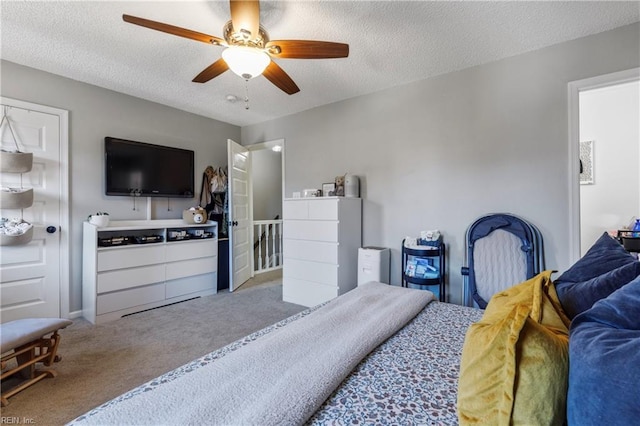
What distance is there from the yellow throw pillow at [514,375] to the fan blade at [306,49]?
5.51 feet

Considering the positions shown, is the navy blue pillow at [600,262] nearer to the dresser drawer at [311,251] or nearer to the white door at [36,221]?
the dresser drawer at [311,251]

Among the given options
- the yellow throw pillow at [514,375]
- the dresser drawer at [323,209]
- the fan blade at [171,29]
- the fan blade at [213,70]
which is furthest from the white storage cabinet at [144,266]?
the yellow throw pillow at [514,375]

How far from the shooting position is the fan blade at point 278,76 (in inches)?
81.0

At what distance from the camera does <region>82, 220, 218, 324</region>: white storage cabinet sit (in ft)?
9.54

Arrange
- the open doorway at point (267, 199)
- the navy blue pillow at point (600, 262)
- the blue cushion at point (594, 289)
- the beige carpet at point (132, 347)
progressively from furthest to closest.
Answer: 1. the open doorway at point (267, 199)
2. the beige carpet at point (132, 347)
3. the navy blue pillow at point (600, 262)
4. the blue cushion at point (594, 289)

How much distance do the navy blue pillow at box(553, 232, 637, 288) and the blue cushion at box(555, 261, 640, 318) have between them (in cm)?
11

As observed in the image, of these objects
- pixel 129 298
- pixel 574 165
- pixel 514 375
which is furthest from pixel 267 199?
pixel 514 375

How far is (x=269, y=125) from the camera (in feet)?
14.2

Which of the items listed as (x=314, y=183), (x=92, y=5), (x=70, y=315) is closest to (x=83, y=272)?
(x=70, y=315)

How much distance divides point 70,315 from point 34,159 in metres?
1.59

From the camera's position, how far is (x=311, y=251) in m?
3.35

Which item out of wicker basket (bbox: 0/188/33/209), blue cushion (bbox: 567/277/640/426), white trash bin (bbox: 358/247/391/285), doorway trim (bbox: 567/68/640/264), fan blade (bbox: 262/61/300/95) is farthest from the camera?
white trash bin (bbox: 358/247/391/285)

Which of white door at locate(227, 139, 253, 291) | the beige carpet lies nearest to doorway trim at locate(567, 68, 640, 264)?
the beige carpet

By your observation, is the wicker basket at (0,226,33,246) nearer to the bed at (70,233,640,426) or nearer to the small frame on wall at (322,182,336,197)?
the bed at (70,233,640,426)
